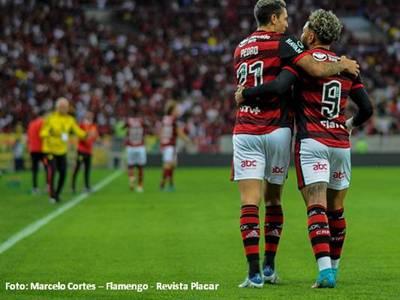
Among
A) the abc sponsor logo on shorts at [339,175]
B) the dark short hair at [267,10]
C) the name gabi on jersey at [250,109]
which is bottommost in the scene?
the abc sponsor logo on shorts at [339,175]

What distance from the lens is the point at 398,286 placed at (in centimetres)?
1034

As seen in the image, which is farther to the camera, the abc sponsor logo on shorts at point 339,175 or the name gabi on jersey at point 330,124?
the abc sponsor logo on shorts at point 339,175

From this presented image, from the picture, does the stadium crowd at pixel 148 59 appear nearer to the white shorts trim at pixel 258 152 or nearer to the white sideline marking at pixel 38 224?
the white sideline marking at pixel 38 224

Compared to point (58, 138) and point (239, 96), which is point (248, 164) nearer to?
point (239, 96)

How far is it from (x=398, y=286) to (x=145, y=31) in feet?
143

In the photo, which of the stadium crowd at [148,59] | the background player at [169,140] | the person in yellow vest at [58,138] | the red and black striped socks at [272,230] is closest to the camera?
the red and black striped socks at [272,230]

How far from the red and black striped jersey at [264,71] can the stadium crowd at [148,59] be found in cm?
3409

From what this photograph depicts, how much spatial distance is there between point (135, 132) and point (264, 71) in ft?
63.3

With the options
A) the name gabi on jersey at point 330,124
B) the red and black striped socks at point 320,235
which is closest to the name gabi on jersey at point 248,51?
the name gabi on jersey at point 330,124

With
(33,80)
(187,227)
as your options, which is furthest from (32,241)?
(33,80)

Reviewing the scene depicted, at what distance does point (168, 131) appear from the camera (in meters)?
29.4

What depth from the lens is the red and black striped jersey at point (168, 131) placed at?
2902cm

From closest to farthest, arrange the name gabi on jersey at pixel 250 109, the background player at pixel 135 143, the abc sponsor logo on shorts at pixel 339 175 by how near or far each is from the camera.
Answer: the name gabi on jersey at pixel 250 109 → the abc sponsor logo on shorts at pixel 339 175 → the background player at pixel 135 143

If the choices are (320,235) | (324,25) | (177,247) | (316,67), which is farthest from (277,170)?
(177,247)
